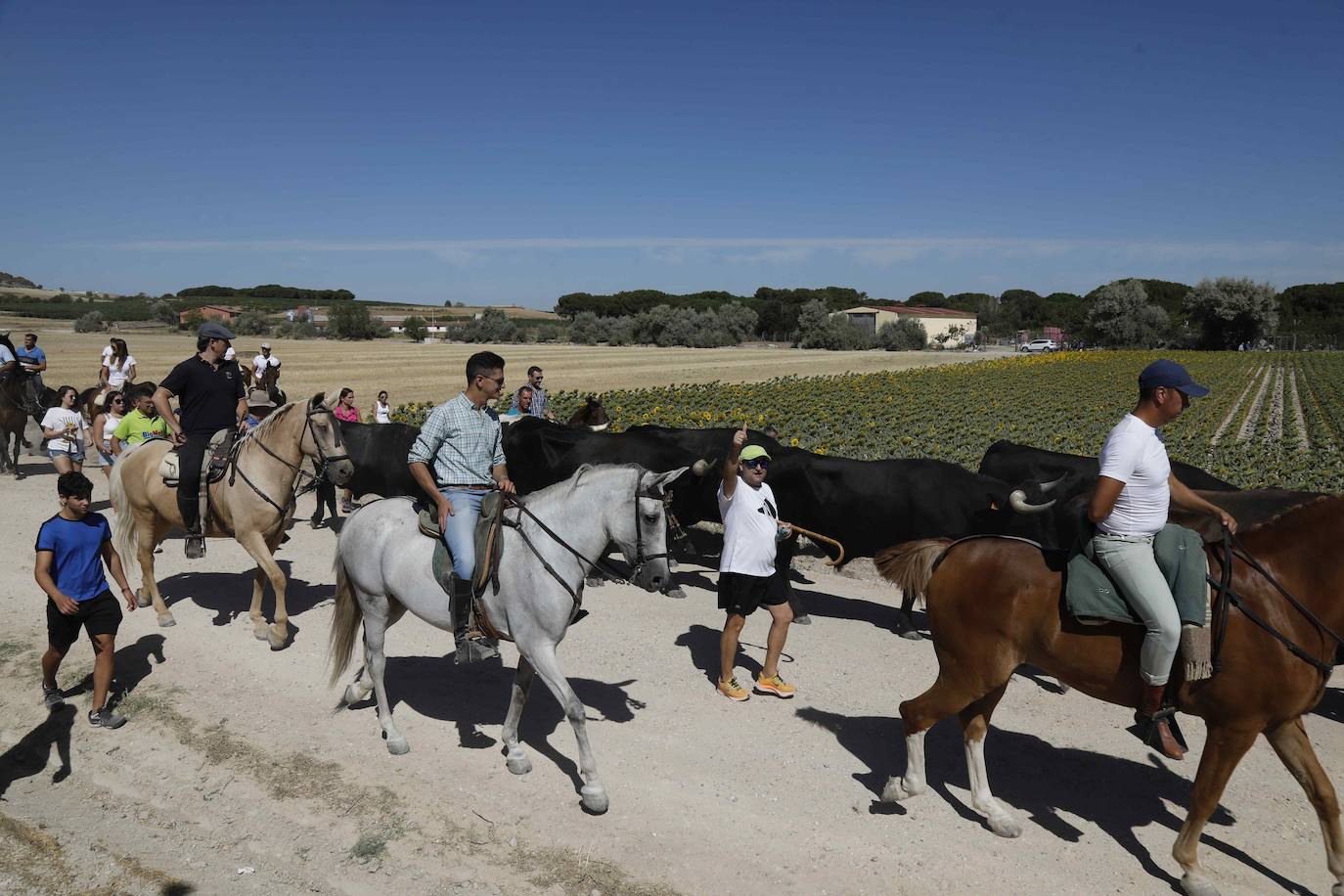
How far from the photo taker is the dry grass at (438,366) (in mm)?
38000

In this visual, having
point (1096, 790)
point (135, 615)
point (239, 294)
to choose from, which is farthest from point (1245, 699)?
point (239, 294)

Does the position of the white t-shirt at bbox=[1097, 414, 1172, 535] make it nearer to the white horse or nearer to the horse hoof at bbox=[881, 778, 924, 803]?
the horse hoof at bbox=[881, 778, 924, 803]

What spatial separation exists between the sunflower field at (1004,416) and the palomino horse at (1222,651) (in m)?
7.22

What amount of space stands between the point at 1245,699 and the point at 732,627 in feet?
11.0

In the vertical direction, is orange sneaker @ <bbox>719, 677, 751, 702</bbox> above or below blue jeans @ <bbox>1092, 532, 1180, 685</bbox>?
below

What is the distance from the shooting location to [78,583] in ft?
19.3

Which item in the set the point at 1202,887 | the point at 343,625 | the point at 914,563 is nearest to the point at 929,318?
the point at 914,563

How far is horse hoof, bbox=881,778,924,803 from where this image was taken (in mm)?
4984

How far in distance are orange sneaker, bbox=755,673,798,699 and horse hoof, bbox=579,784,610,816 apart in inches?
80.9

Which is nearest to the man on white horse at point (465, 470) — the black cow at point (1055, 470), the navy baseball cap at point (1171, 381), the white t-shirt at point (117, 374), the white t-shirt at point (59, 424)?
the navy baseball cap at point (1171, 381)

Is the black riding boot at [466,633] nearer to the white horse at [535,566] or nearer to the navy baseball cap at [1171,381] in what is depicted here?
the white horse at [535,566]

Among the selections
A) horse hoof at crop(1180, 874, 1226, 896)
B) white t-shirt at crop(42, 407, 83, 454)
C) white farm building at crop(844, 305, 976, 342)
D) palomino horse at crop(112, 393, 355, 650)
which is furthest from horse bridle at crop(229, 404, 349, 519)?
white farm building at crop(844, 305, 976, 342)

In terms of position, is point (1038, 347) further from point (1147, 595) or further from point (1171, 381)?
point (1147, 595)

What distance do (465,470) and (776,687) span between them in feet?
9.81
